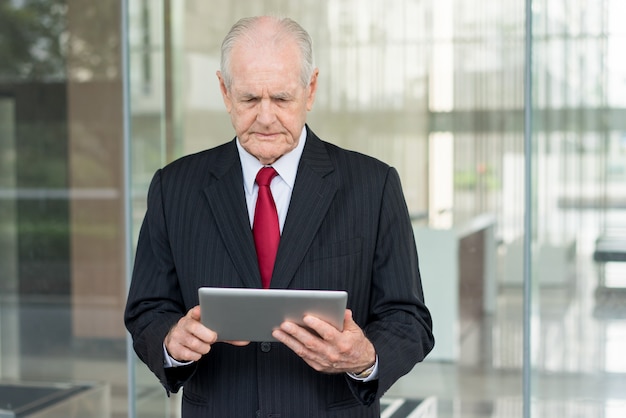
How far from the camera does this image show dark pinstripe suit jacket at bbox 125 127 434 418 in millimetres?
1896

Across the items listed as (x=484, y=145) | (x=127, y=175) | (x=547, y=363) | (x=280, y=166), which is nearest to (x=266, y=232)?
(x=280, y=166)

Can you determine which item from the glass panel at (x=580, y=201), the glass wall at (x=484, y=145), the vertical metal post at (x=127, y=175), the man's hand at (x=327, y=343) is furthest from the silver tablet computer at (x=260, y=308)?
the vertical metal post at (x=127, y=175)

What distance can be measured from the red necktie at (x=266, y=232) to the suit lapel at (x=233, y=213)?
0.10ft

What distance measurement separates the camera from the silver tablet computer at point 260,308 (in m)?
1.62

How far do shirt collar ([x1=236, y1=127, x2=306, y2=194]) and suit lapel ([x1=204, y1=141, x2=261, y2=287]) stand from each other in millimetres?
17

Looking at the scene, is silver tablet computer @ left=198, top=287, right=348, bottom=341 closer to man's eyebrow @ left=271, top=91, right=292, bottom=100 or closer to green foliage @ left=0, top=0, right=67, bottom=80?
man's eyebrow @ left=271, top=91, right=292, bottom=100

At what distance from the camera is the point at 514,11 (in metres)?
4.18

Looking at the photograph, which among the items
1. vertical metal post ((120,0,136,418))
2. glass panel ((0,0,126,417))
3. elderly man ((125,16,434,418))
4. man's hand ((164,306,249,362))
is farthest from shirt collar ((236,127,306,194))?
glass panel ((0,0,126,417))

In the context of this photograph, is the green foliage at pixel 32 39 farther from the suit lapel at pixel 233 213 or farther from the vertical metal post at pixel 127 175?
the suit lapel at pixel 233 213

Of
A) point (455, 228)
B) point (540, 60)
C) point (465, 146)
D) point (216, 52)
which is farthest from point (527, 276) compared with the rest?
point (216, 52)

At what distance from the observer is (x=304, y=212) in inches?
75.5

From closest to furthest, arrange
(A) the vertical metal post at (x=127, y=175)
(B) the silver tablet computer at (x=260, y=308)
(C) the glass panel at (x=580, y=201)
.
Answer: (B) the silver tablet computer at (x=260, y=308)
(C) the glass panel at (x=580, y=201)
(A) the vertical metal post at (x=127, y=175)

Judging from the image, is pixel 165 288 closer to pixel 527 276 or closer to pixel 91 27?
pixel 527 276

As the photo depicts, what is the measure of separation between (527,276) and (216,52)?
1.82m
